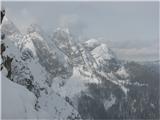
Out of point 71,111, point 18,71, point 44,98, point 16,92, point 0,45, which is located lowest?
point 71,111

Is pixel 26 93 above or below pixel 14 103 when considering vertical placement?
below

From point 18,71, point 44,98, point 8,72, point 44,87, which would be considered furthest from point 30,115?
point 44,87

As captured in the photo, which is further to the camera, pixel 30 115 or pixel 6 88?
pixel 30 115

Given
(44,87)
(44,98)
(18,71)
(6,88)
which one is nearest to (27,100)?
(6,88)

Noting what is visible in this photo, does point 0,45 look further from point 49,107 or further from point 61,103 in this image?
point 61,103

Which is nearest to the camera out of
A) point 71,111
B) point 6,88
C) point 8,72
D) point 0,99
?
point 0,99

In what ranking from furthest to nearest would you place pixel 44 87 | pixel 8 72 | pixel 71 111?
pixel 71 111 → pixel 44 87 → pixel 8 72

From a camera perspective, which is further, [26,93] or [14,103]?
[26,93]

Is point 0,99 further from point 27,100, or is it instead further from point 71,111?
point 71,111

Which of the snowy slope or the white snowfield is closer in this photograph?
the white snowfield

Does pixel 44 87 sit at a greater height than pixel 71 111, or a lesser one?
greater

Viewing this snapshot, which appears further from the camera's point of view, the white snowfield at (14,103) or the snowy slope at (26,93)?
the snowy slope at (26,93)
